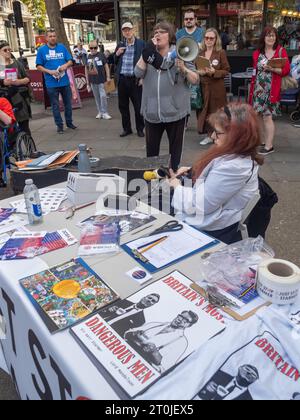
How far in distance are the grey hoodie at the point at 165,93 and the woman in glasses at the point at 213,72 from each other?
179 centimetres

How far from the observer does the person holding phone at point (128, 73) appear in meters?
5.93

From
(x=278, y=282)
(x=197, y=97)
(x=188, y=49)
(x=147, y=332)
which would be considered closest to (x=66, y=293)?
(x=147, y=332)

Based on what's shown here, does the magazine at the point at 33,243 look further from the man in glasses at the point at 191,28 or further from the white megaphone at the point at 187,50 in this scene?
the man in glasses at the point at 191,28

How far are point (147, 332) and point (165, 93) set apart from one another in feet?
9.66

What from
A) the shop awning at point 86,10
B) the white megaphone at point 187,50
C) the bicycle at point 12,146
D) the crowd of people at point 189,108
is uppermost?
the shop awning at point 86,10

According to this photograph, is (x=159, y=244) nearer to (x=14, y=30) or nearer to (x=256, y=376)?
(x=256, y=376)

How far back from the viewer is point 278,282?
1.29m

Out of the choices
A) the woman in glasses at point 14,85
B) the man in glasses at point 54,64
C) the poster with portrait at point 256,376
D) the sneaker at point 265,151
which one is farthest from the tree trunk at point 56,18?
the poster with portrait at point 256,376

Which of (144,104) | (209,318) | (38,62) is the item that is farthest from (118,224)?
(38,62)

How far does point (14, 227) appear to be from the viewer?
2016mm

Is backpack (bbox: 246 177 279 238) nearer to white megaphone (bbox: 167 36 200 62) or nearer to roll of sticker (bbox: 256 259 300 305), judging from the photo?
roll of sticker (bbox: 256 259 300 305)

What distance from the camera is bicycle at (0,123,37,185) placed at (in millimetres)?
4359

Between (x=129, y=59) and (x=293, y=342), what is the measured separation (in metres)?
5.74

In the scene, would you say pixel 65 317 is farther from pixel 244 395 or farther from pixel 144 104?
pixel 144 104
